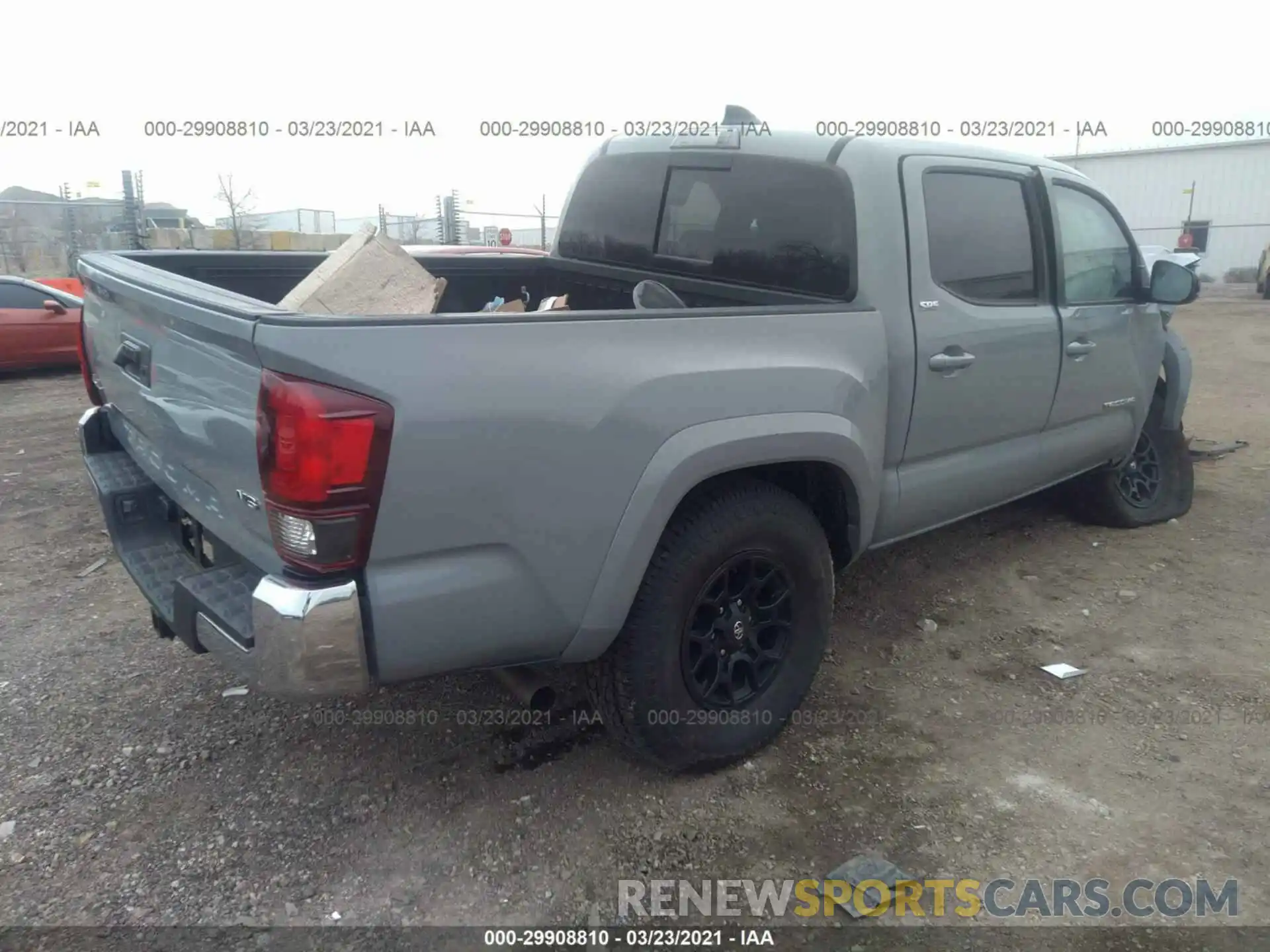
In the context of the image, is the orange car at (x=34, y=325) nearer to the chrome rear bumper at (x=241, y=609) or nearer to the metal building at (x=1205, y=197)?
the chrome rear bumper at (x=241, y=609)

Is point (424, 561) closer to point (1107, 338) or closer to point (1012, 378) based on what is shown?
point (1012, 378)

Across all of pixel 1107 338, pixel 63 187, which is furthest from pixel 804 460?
pixel 63 187

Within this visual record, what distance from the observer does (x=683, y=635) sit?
8.60ft

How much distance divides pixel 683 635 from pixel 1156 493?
3.82 m

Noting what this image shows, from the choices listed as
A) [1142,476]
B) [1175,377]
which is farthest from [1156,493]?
[1175,377]

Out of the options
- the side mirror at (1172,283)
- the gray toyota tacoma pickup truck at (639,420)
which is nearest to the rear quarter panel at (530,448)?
the gray toyota tacoma pickup truck at (639,420)

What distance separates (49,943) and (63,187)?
17.3 m

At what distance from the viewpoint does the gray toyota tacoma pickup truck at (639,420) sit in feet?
6.64

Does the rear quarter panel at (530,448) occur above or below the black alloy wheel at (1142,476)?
above

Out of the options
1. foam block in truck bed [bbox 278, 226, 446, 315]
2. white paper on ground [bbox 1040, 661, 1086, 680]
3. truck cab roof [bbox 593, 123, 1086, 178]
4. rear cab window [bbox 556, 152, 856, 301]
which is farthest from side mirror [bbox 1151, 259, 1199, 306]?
foam block in truck bed [bbox 278, 226, 446, 315]

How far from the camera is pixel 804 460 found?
9.27ft

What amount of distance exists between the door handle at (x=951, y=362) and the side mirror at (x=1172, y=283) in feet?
5.14

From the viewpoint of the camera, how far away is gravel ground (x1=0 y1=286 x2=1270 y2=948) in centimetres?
243

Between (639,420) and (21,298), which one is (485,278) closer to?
(639,420)
